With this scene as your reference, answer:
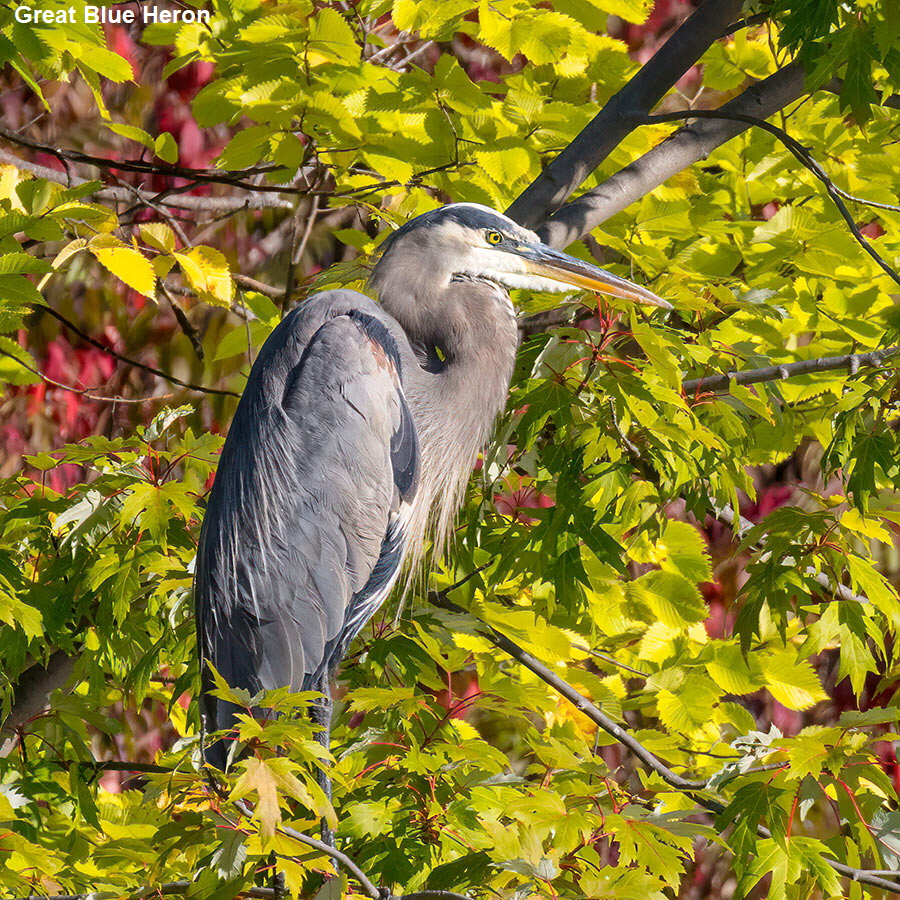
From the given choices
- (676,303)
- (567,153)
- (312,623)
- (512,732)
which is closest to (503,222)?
(567,153)

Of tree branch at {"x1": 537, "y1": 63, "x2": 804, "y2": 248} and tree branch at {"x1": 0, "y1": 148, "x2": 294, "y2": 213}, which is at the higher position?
tree branch at {"x1": 537, "y1": 63, "x2": 804, "y2": 248}

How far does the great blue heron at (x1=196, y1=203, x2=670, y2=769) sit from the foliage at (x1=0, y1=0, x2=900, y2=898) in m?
0.12

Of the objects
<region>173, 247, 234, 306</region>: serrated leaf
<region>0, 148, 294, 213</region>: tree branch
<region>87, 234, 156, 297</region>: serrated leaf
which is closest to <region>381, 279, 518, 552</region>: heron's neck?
<region>173, 247, 234, 306</region>: serrated leaf

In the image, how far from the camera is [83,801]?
233 centimetres

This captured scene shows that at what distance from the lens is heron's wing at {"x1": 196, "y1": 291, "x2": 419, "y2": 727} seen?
92.4 inches

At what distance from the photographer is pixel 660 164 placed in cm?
256

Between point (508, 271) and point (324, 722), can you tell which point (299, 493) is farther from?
point (508, 271)

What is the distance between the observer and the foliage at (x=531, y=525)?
179cm

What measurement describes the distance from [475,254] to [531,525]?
26.2 inches

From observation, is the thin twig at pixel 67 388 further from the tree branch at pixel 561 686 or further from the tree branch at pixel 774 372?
the tree branch at pixel 774 372

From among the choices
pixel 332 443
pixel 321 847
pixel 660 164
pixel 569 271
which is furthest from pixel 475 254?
pixel 321 847

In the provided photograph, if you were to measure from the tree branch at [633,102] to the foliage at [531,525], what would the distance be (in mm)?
121

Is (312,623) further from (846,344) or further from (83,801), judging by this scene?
(846,344)

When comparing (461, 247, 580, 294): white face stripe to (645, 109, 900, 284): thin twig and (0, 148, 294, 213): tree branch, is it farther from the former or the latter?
(0, 148, 294, 213): tree branch
